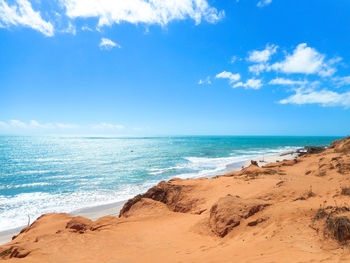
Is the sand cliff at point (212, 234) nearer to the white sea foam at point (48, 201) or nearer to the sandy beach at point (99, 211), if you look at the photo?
the sandy beach at point (99, 211)

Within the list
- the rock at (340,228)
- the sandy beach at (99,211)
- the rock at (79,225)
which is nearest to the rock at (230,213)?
the rock at (340,228)

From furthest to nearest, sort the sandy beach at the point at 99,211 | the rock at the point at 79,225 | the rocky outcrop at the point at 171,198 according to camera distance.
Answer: the sandy beach at the point at 99,211
the rocky outcrop at the point at 171,198
the rock at the point at 79,225

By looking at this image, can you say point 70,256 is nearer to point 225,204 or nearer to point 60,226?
point 60,226

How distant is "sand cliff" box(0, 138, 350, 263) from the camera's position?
506 cm

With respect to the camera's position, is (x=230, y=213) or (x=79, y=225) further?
(x=79, y=225)

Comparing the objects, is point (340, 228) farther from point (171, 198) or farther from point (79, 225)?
point (79, 225)

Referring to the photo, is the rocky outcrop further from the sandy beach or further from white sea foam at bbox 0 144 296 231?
white sea foam at bbox 0 144 296 231

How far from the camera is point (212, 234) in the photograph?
7.71 meters

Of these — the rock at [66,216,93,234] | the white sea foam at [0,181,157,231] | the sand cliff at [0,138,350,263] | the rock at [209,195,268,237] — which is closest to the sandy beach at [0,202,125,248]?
the white sea foam at [0,181,157,231]

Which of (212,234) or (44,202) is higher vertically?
(212,234)

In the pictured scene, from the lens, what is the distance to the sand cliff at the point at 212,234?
5.06 meters

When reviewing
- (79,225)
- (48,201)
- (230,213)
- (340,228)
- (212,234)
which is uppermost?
(340,228)

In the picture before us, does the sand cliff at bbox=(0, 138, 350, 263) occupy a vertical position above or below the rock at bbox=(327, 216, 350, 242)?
below

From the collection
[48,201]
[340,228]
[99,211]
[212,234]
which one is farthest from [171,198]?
[48,201]
